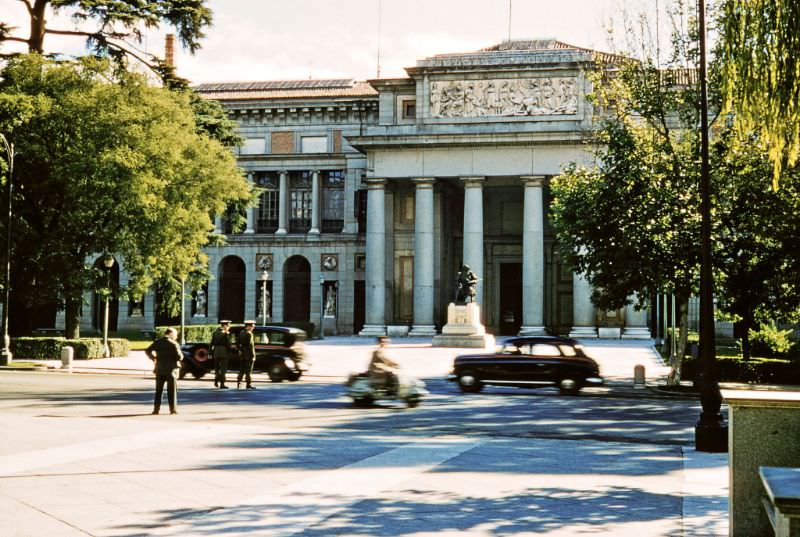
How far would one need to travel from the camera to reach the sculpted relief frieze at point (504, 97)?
205 ft

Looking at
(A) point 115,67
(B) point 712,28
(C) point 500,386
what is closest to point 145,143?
(A) point 115,67

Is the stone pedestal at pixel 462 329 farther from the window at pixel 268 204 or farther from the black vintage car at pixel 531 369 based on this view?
the window at pixel 268 204

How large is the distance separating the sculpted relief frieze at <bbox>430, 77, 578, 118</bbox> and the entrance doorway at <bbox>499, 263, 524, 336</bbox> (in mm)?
12374

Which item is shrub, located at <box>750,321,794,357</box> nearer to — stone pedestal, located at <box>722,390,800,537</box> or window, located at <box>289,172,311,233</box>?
stone pedestal, located at <box>722,390,800,537</box>

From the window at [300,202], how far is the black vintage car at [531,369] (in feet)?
162

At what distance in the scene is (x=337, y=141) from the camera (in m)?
73.7

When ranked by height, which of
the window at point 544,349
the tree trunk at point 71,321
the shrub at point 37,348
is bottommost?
the shrub at point 37,348

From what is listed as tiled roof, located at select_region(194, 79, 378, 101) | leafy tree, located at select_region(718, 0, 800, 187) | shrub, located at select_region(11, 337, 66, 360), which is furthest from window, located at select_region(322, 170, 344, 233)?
leafy tree, located at select_region(718, 0, 800, 187)

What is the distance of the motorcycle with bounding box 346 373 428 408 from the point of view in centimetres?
2169

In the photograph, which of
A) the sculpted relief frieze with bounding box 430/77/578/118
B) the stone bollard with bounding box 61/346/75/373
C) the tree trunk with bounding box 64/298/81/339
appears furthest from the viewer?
the sculpted relief frieze with bounding box 430/77/578/118

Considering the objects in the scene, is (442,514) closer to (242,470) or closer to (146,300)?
(242,470)

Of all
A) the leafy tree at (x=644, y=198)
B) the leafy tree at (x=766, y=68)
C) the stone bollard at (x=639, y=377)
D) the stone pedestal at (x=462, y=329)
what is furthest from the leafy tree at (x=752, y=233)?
the stone pedestal at (x=462, y=329)

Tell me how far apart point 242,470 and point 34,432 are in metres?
5.54

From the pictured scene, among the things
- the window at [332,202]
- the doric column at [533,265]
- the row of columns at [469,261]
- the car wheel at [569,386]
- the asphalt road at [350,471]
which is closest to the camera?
the asphalt road at [350,471]
